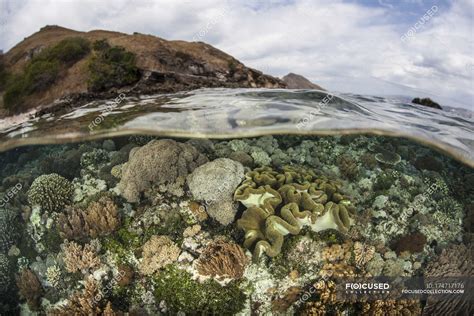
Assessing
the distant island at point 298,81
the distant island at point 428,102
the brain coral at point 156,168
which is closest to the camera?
the brain coral at point 156,168

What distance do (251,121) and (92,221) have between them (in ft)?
12.9

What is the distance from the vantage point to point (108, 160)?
291 inches

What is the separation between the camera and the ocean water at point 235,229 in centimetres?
595

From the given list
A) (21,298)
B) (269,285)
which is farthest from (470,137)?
(21,298)

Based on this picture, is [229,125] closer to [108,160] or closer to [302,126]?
[302,126]

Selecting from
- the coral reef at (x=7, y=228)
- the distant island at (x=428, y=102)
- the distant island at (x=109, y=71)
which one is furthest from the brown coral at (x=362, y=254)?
the distant island at (x=428, y=102)

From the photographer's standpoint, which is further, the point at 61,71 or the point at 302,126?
the point at 61,71

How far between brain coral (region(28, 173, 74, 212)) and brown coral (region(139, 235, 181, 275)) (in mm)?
1842

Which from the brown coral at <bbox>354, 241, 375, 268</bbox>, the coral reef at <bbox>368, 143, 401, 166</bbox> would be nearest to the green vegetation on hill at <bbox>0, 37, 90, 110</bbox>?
the coral reef at <bbox>368, 143, 401, 166</bbox>

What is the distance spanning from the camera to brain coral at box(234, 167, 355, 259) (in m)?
5.88

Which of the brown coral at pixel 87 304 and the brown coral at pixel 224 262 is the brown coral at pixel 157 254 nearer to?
the brown coral at pixel 224 262

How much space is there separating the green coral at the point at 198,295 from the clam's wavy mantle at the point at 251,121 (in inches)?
129

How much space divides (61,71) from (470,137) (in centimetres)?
1438

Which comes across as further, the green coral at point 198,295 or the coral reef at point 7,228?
the coral reef at point 7,228
